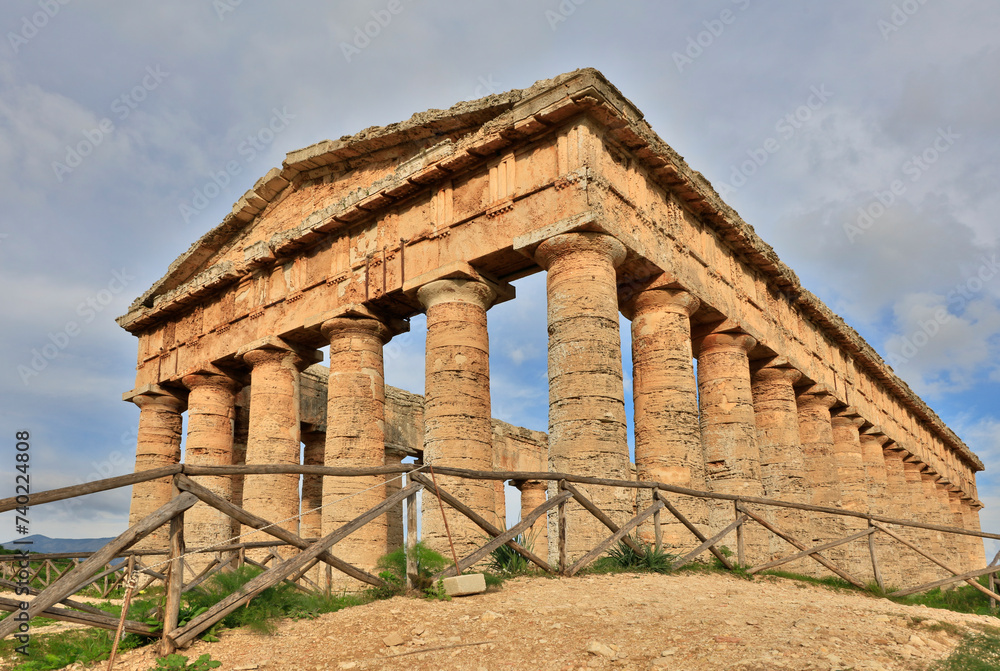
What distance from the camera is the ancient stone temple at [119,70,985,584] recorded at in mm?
11992

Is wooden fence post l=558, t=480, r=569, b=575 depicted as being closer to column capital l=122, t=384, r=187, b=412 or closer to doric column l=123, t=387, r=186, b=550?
doric column l=123, t=387, r=186, b=550

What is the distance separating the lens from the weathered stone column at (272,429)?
1550 centimetres

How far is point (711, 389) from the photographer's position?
1571 centimetres

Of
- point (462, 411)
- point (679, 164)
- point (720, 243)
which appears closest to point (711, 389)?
point (720, 243)

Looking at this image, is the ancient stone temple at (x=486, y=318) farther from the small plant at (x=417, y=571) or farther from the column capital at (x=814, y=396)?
the small plant at (x=417, y=571)

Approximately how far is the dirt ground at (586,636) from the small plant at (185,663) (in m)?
0.10

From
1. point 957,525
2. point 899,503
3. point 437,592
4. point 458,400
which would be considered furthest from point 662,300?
point 957,525

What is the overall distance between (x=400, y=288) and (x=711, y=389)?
21.4ft

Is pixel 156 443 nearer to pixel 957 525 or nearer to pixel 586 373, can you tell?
pixel 586 373

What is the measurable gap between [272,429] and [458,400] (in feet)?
16.8

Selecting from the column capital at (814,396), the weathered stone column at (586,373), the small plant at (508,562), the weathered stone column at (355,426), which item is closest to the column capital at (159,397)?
the weathered stone column at (355,426)

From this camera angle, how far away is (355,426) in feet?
47.1

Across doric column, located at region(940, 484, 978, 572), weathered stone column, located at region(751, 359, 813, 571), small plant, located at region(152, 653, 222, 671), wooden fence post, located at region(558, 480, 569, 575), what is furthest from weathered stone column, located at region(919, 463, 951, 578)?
small plant, located at region(152, 653, 222, 671)

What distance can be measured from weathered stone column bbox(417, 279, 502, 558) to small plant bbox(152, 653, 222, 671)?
6240 millimetres
